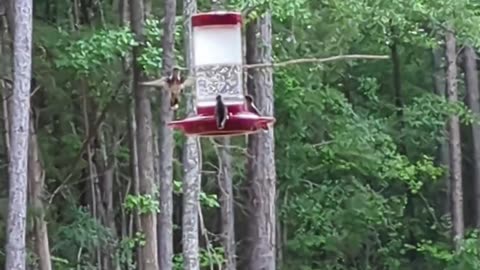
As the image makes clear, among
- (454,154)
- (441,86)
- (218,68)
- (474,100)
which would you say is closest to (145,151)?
(454,154)

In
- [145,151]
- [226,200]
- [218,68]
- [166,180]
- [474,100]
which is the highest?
[218,68]

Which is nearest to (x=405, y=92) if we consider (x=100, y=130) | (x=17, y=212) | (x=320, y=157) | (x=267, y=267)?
(x=320, y=157)

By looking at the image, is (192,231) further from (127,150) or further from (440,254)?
(440,254)

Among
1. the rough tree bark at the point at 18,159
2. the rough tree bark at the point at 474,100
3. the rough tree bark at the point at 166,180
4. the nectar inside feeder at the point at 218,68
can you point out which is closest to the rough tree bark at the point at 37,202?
the rough tree bark at the point at 166,180

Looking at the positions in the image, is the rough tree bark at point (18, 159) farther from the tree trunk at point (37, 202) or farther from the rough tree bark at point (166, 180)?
the tree trunk at point (37, 202)

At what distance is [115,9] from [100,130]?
186 centimetres

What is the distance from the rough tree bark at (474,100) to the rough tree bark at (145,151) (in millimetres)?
6265

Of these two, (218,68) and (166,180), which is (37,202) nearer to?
(166,180)

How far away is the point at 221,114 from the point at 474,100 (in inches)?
562

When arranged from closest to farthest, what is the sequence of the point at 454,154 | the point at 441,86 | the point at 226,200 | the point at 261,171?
the point at 261,171 → the point at 226,200 → the point at 454,154 → the point at 441,86

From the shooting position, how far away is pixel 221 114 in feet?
11.3

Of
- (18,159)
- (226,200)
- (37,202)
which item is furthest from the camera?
(226,200)

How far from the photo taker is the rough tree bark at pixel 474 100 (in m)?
17.1

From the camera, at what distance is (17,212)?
999 centimetres
